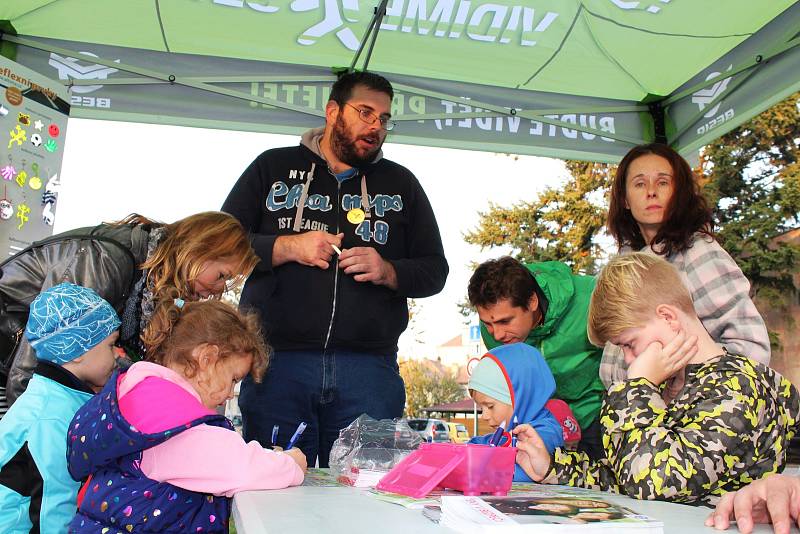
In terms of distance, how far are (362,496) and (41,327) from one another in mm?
918

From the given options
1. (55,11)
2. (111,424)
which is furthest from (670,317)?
(55,11)

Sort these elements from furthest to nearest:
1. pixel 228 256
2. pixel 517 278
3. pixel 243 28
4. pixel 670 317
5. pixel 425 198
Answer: pixel 243 28 < pixel 425 198 < pixel 517 278 < pixel 228 256 < pixel 670 317

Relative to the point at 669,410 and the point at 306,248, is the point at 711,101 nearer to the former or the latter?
the point at 306,248

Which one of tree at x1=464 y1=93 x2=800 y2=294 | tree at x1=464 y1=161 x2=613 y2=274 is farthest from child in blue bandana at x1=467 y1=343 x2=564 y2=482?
tree at x1=464 y1=161 x2=613 y2=274

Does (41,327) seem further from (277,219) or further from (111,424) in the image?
(277,219)

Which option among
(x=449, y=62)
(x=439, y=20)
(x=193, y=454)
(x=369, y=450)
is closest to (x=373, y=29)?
(x=439, y=20)

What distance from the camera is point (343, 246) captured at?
254cm

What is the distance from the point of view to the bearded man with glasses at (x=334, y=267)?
228 cm

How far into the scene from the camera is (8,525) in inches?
60.5

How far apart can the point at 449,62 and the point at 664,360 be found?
8.92 feet

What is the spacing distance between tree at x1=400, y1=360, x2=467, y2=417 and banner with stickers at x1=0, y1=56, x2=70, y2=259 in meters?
24.7

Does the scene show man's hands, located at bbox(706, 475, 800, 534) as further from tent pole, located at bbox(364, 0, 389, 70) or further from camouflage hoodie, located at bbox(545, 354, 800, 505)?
tent pole, located at bbox(364, 0, 389, 70)

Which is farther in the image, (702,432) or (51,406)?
(51,406)

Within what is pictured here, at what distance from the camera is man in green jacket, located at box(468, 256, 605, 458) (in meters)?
2.27
